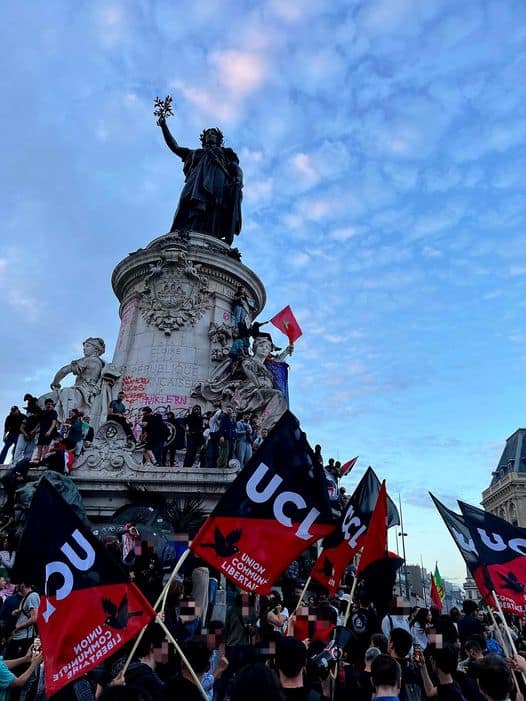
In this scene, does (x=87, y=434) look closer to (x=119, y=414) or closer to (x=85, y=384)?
(x=119, y=414)

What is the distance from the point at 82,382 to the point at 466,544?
14981 mm

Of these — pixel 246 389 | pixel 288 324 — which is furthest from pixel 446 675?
pixel 288 324

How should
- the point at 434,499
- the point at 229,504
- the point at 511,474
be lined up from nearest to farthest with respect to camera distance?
the point at 229,504 < the point at 434,499 < the point at 511,474

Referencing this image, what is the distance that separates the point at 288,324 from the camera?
81.8 ft

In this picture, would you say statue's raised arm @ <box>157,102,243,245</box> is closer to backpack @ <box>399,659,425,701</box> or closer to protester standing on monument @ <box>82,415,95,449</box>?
protester standing on monument @ <box>82,415,95,449</box>

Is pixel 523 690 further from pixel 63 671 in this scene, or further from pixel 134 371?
pixel 134 371

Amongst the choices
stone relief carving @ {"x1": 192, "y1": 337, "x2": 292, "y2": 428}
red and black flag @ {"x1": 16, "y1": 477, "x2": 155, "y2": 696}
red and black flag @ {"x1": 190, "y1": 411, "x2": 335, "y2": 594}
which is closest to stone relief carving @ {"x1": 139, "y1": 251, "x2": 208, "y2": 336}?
stone relief carving @ {"x1": 192, "y1": 337, "x2": 292, "y2": 428}

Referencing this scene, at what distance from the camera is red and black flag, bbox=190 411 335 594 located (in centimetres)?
495

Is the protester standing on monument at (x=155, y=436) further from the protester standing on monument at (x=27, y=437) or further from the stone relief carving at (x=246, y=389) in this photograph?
the stone relief carving at (x=246, y=389)

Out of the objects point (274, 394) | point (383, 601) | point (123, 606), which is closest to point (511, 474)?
point (274, 394)

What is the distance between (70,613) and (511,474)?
66135 millimetres

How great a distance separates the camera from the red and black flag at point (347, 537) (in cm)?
622

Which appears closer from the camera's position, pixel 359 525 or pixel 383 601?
pixel 359 525

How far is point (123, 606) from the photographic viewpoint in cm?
407
